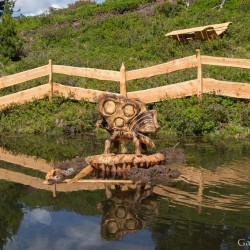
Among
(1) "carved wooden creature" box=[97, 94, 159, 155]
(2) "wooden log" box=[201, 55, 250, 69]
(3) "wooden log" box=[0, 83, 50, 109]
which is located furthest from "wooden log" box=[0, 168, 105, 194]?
(3) "wooden log" box=[0, 83, 50, 109]

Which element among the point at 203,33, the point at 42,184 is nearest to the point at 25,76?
the point at 42,184

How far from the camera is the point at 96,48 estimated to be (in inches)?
960

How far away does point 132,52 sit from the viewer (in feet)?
73.7

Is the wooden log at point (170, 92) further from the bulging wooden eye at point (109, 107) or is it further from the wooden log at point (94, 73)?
the bulging wooden eye at point (109, 107)

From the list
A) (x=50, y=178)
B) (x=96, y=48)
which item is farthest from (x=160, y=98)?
(x=96, y=48)

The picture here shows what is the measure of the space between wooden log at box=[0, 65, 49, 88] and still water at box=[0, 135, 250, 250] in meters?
6.91

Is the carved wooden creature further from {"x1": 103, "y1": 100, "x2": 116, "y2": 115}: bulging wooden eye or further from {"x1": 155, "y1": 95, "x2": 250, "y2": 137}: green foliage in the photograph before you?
{"x1": 155, "y1": 95, "x2": 250, "y2": 137}: green foliage

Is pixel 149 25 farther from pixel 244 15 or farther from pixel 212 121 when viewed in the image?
pixel 212 121

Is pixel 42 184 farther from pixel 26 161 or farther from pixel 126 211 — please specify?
pixel 26 161

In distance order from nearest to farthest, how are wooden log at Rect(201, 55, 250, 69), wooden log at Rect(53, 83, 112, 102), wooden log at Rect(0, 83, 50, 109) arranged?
wooden log at Rect(201, 55, 250, 69), wooden log at Rect(53, 83, 112, 102), wooden log at Rect(0, 83, 50, 109)

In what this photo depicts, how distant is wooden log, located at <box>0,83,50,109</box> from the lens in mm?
14703

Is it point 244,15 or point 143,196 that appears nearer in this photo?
point 143,196

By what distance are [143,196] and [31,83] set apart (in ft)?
37.8

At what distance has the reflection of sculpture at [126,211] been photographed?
15.6ft
